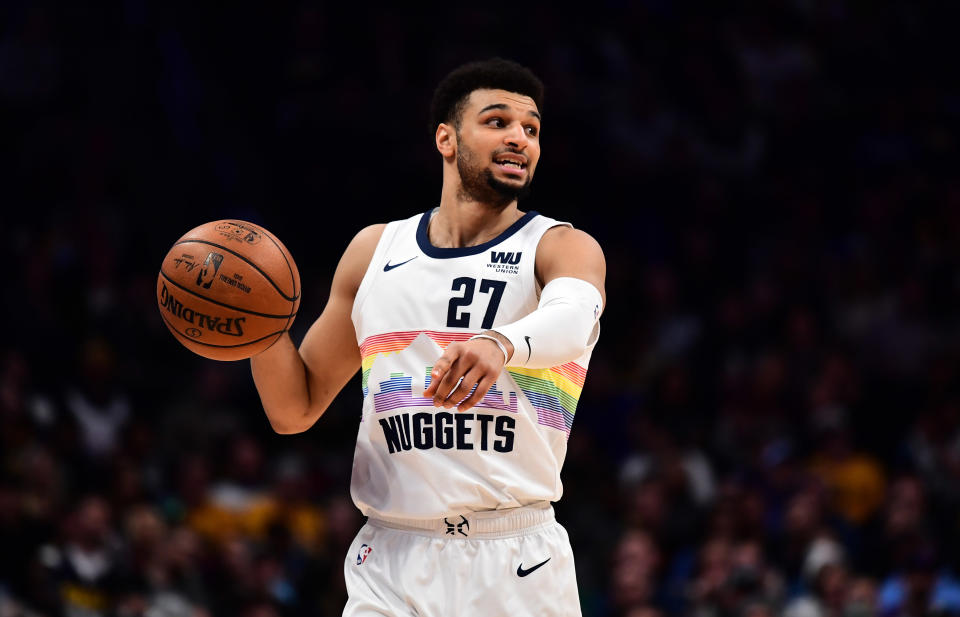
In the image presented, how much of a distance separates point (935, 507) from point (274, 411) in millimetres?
6720

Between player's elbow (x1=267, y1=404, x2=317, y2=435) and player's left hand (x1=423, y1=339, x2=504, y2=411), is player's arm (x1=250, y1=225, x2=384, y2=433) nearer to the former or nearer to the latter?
player's elbow (x1=267, y1=404, x2=317, y2=435)

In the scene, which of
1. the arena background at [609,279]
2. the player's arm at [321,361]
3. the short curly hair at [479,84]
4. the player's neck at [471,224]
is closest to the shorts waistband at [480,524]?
the player's arm at [321,361]

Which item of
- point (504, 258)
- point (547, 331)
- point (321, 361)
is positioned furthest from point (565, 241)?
point (321, 361)

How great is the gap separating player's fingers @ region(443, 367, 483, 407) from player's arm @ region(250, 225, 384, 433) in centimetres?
117

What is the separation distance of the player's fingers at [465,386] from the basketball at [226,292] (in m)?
0.98

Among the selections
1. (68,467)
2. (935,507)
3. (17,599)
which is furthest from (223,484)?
(935,507)

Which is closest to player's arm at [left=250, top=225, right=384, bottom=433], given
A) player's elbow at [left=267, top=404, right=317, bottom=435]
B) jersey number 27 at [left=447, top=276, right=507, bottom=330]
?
player's elbow at [left=267, top=404, right=317, bottom=435]

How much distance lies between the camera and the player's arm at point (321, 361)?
4.56 metres

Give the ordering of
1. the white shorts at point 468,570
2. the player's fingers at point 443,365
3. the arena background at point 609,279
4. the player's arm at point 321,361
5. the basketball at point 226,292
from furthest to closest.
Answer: the arena background at point 609,279 → the player's arm at point 321,361 → the basketball at point 226,292 → the white shorts at point 468,570 → the player's fingers at point 443,365

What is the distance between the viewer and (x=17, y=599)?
26.4ft

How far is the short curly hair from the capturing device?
4504mm

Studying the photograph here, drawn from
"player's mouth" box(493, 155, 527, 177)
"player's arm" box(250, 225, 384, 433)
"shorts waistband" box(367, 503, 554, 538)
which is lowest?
"shorts waistband" box(367, 503, 554, 538)

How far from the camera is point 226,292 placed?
4191mm

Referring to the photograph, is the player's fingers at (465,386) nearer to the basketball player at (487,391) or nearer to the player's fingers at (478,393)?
the player's fingers at (478,393)
